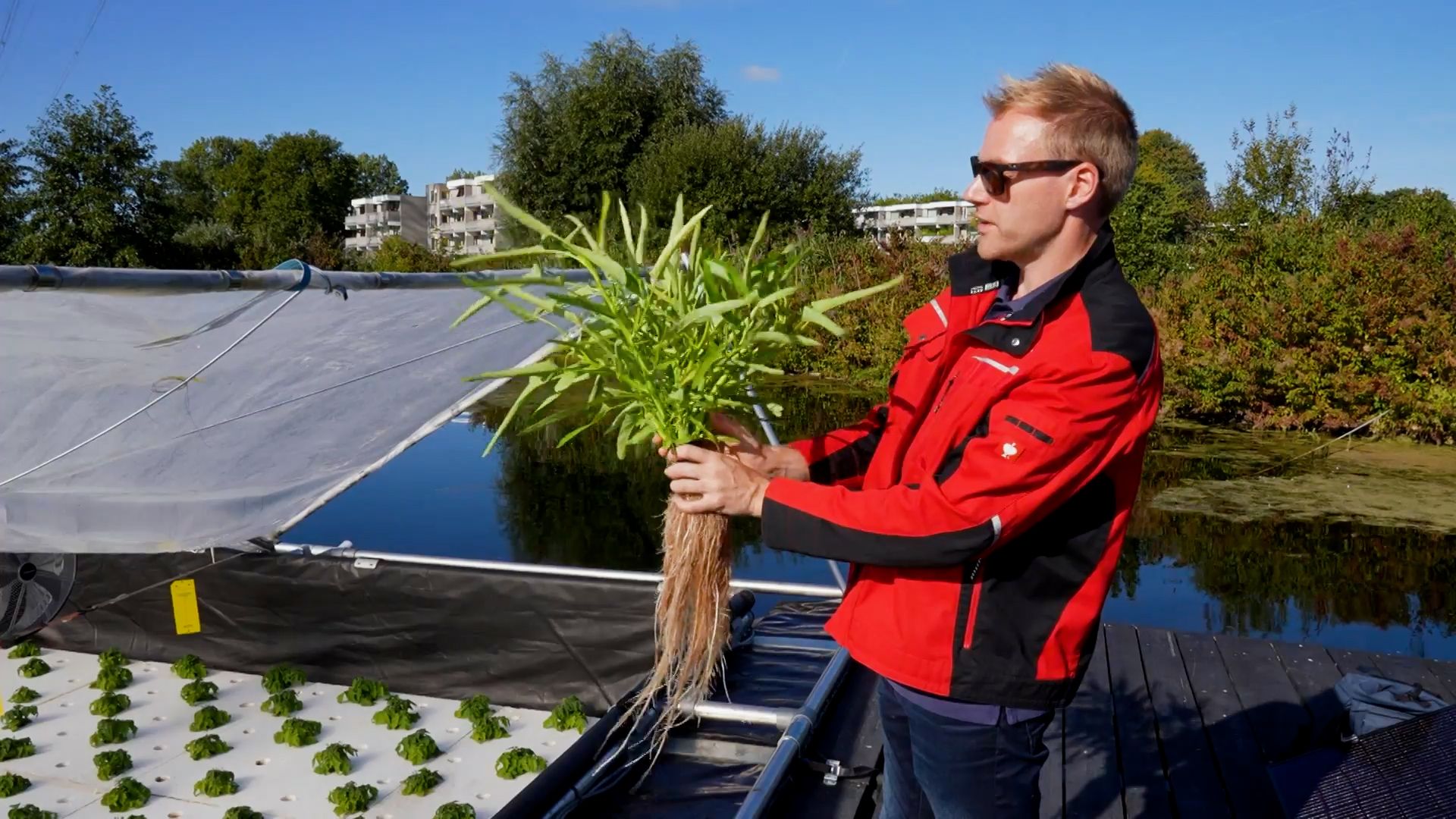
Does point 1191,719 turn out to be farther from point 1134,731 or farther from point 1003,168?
point 1003,168

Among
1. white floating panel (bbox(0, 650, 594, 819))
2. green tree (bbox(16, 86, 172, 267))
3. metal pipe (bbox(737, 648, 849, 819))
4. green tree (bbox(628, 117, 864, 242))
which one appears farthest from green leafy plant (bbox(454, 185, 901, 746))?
green tree (bbox(16, 86, 172, 267))

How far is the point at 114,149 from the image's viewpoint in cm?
2703

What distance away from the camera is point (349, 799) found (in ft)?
11.7

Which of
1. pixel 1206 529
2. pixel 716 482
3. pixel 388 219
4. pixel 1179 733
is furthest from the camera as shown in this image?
pixel 388 219

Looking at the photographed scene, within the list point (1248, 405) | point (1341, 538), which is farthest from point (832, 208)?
point (1341, 538)

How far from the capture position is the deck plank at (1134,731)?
2664 millimetres

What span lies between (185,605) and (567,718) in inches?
73.2

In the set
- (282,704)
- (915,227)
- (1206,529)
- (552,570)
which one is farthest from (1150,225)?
(282,704)

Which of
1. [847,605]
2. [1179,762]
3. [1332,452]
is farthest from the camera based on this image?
[1332,452]

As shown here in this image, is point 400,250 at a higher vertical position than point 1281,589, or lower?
higher

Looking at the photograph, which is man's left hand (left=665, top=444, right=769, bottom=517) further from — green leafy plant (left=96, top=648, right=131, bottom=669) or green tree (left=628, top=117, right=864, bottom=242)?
green tree (left=628, top=117, right=864, bottom=242)

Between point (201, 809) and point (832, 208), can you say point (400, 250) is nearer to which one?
point (832, 208)

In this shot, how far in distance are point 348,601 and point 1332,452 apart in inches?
345

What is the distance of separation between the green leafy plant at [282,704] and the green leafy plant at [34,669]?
3.96 ft
